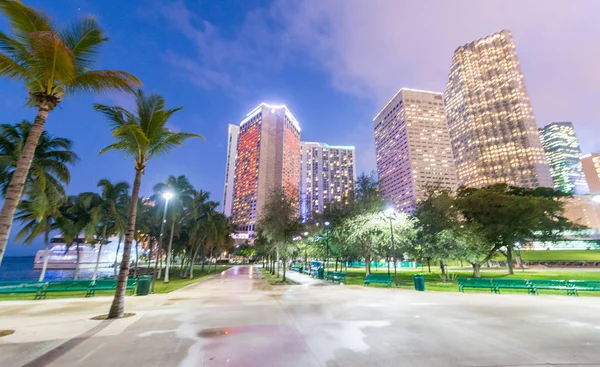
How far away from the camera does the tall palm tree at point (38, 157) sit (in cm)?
1761

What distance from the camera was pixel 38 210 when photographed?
55.2 ft

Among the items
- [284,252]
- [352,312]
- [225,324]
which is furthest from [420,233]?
[225,324]

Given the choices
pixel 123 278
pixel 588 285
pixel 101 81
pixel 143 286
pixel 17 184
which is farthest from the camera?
pixel 143 286

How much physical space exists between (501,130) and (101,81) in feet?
735

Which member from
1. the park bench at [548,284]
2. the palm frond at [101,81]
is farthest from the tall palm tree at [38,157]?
the park bench at [548,284]

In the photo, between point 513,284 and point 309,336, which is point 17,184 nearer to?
point 309,336

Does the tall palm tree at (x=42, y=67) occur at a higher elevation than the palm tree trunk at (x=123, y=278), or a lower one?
higher

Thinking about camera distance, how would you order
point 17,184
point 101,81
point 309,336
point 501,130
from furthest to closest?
point 501,130 → point 101,81 → point 17,184 → point 309,336

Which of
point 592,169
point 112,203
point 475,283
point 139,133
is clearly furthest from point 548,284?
point 592,169

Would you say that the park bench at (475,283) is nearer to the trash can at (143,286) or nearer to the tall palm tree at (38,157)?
the trash can at (143,286)

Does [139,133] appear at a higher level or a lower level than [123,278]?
higher

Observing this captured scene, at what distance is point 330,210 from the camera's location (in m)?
37.0

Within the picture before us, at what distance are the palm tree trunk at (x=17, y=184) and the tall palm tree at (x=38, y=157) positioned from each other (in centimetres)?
1203

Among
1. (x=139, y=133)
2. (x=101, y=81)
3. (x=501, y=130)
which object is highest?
(x=501, y=130)
